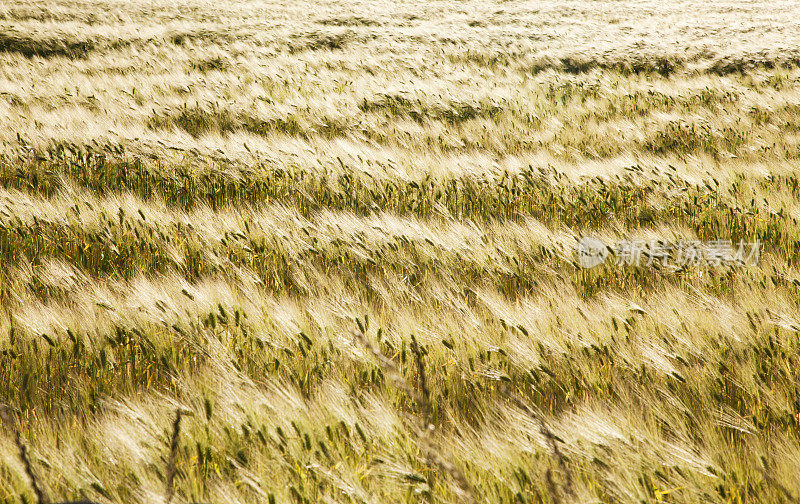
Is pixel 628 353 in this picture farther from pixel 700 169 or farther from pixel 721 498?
pixel 700 169

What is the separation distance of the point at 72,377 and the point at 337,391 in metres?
0.98

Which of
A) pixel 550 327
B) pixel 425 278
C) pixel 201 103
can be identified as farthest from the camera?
pixel 201 103

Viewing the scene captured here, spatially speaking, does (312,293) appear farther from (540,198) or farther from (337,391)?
(540,198)

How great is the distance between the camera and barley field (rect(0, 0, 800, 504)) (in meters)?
1.50

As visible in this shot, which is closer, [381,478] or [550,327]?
[381,478]

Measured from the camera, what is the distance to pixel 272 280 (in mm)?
2930

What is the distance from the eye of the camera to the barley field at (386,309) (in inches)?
58.9

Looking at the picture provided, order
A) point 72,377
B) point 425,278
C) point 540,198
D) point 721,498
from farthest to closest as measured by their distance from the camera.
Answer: point 540,198, point 425,278, point 72,377, point 721,498

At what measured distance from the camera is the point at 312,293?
269 cm

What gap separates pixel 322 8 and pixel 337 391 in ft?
84.8

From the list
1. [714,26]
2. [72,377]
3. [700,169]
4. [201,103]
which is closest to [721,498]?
[72,377]

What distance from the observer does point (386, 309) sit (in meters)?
2.56

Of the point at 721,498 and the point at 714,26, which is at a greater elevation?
the point at 714,26

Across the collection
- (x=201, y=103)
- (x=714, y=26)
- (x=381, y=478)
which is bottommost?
(x=381, y=478)
